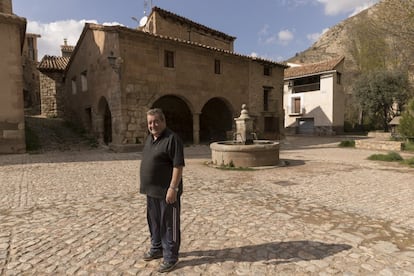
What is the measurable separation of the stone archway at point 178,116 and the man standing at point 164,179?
16313 millimetres

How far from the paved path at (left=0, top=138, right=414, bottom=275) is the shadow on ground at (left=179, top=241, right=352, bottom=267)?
0.04 feet

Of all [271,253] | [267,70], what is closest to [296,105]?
[267,70]

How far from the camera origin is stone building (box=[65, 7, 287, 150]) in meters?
12.9

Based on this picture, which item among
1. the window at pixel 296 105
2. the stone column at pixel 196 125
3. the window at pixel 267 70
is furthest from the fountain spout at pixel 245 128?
the window at pixel 296 105

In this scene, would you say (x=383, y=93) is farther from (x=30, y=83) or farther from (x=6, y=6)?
(x=30, y=83)

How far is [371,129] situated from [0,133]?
35.2 m

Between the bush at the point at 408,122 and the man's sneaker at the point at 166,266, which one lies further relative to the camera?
the bush at the point at 408,122

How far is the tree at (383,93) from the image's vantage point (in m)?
27.5

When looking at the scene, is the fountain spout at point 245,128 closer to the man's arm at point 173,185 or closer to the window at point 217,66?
the man's arm at point 173,185

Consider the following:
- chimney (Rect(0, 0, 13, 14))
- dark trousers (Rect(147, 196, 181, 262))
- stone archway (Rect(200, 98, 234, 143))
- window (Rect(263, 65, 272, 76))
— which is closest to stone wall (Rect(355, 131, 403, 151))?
stone archway (Rect(200, 98, 234, 143))

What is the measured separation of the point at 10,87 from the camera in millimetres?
11156

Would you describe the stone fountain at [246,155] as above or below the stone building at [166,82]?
below

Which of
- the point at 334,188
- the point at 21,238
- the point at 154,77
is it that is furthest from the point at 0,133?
the point at 334,188

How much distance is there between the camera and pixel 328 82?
27.8 metres
